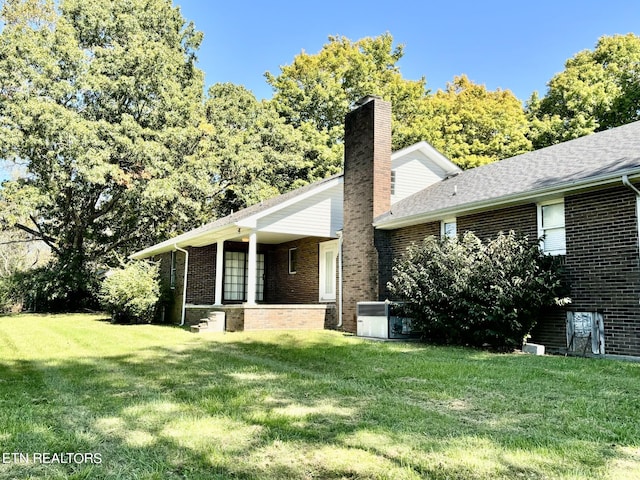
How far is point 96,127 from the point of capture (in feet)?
74.8

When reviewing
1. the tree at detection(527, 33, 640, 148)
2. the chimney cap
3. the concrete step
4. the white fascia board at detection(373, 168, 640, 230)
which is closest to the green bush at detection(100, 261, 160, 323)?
the concrete step

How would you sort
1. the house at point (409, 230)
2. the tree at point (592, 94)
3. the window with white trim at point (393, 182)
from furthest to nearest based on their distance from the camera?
1. the tree at point (592, 94)
2. the window with white trim at point (393, 182)
3. the house at point (409, 230)

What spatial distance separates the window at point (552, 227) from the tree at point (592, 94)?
55.1 feet

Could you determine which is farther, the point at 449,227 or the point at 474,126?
the point at 474,126

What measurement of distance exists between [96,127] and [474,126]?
68.2 feet

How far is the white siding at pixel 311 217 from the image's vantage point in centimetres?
1485

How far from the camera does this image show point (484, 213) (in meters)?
11.6

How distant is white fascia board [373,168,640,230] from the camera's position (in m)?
8.70

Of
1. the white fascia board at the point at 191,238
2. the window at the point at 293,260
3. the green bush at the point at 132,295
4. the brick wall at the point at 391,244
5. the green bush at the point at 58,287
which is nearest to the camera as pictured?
the brick wall at the point at 391,244

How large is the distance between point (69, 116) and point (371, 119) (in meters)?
14.1

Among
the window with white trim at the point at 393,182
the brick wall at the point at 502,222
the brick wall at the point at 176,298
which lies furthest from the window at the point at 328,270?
the brick wall at the point at 176,298

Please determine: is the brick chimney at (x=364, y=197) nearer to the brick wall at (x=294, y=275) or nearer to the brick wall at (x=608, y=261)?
the brick wall at (x=294, y=275)

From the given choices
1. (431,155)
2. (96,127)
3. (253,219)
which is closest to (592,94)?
(431,155)

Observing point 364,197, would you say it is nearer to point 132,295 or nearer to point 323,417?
point 132,295
